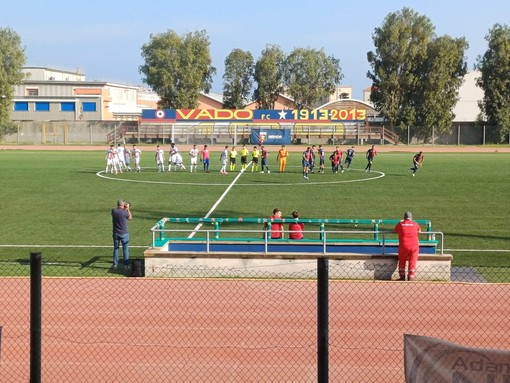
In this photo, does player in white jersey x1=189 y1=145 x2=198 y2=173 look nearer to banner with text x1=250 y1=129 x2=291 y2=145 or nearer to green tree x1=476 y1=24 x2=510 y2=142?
banner with text x1=250 y1=129 x2=291 y2=145

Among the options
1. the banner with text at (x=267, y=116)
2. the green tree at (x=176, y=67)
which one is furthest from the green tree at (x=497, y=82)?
the green tree at (x=176, y=67)

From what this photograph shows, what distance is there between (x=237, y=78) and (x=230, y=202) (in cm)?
7729

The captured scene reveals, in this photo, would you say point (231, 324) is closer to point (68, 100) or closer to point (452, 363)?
point (452, 363)

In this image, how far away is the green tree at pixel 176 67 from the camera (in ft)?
313

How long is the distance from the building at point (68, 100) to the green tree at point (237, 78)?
1347 centimetres

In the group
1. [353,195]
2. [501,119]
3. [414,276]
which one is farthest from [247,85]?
[414,276]

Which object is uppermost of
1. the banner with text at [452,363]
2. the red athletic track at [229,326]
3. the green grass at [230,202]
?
the banner with text at [452,363]

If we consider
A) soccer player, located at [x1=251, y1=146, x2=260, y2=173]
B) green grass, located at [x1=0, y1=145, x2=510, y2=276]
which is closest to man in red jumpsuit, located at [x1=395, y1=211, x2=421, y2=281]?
green grass, located at [x1=0, y1=145, x2=510, y2=276]

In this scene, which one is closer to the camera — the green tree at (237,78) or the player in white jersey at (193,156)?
the player in white jersey at (193,156)

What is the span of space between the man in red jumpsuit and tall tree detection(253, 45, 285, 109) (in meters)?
87.2

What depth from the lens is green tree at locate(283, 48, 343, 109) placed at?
103375mm

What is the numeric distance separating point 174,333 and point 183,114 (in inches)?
2906

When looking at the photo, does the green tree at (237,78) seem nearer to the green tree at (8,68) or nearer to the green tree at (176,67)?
the green tree at (176,67)

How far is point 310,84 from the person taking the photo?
104 m
